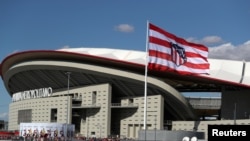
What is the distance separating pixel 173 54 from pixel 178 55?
972 millimetres

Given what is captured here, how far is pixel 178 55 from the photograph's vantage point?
38.3 meters

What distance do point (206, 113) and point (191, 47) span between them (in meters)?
58.2

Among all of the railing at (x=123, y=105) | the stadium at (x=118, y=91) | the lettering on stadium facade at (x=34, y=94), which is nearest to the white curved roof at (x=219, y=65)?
the stadium at (x=118, y=91)

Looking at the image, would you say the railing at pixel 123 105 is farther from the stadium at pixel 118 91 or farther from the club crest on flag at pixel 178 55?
the club crest on flag at pixel 178 55

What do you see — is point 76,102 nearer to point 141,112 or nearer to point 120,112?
point 120,112

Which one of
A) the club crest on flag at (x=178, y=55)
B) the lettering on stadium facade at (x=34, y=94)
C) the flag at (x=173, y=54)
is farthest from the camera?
the lettering on stadium facade at (x=34, y=94)

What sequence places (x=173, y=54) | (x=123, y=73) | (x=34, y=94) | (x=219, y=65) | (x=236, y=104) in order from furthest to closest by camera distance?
(x=34, y=94) → (x=236, y=104) → (x=123, y=73) → (x=219, y=65) → (x=173, y=54)

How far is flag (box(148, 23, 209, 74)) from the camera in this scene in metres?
35.8

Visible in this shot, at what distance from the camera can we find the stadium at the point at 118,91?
68.3 metres

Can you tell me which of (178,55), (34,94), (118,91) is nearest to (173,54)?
(178,55)

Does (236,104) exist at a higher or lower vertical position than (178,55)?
lower

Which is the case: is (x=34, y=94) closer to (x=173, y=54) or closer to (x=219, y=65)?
(x=219, y=65)

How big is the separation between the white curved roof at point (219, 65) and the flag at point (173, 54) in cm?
2795

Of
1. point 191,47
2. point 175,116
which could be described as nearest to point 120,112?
point 175,116
